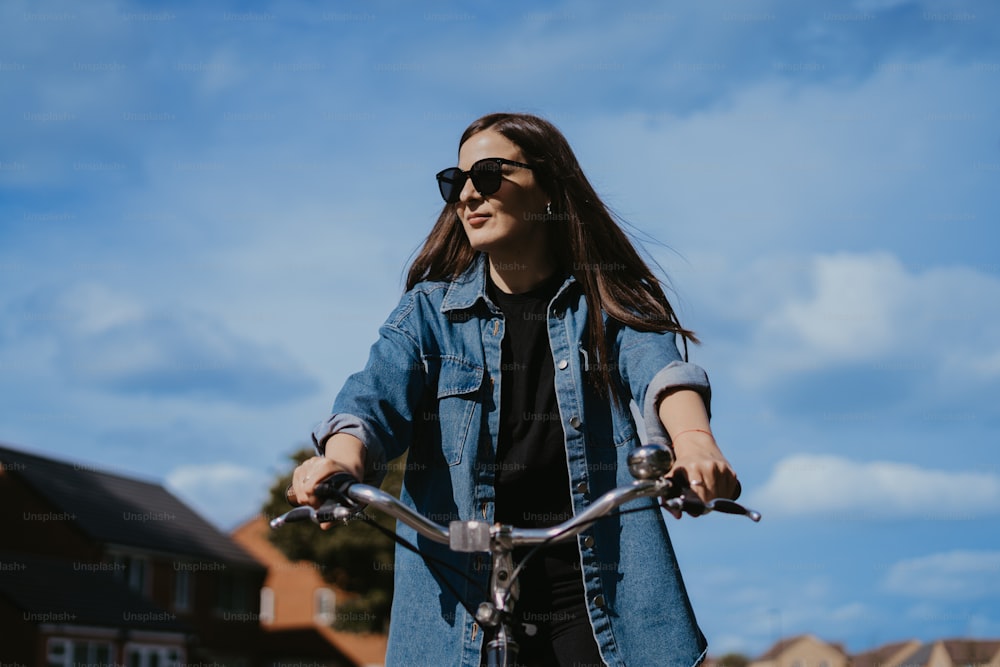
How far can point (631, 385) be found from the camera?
3557mm

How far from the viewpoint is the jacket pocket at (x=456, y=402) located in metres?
3.56

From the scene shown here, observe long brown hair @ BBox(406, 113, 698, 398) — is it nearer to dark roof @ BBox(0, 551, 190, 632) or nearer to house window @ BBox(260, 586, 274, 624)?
dark roof @ BBox(0, 551, 190, 632)

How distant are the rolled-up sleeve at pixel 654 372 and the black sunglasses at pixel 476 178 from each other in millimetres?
624

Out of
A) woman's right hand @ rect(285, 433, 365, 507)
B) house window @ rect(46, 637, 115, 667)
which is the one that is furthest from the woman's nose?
house window @ rect(46, 637, 115, 667)

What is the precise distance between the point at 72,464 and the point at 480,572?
44.7m

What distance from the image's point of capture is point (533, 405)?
3.67 meters

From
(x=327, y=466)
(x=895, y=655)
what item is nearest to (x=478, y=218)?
(x=327, y=466)

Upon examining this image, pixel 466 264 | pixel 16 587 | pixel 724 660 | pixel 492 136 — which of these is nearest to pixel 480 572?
pixel 466 264

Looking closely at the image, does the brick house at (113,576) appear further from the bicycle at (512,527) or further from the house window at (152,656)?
the bicycle at (512,527)

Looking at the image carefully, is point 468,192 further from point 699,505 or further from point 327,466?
point 699,505

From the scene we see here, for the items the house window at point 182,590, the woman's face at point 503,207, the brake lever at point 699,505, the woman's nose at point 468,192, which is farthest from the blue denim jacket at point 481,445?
the house window at point 182,590

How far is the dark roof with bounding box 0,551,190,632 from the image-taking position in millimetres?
32438

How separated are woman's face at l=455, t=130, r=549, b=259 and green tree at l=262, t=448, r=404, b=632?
3502 cm

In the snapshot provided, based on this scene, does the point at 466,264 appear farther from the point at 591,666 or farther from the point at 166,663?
the point at 166,663
